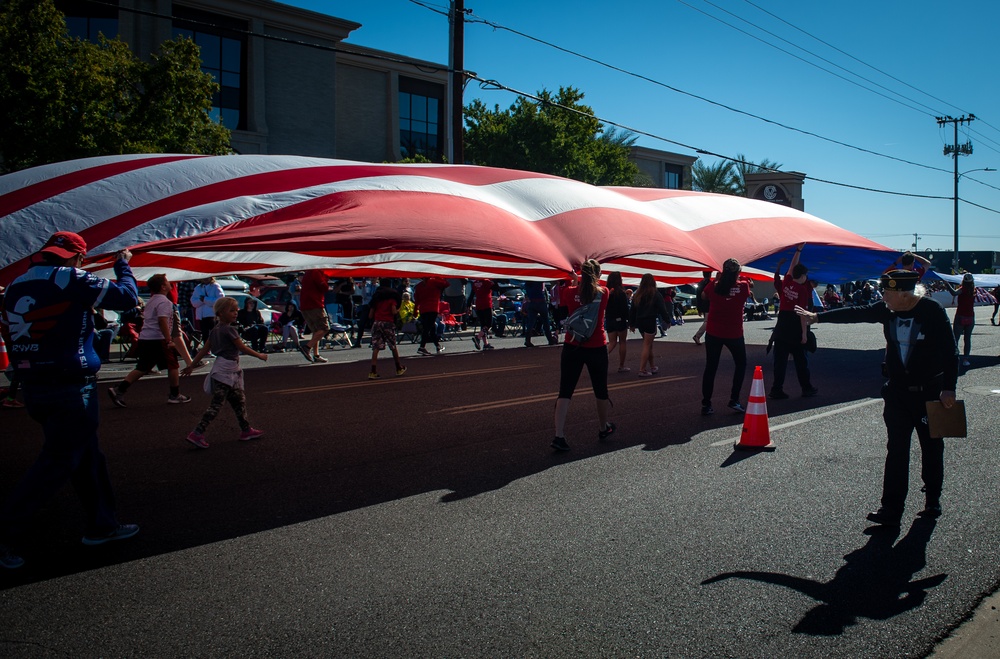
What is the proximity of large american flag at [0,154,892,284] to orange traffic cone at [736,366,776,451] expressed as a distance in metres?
2.66

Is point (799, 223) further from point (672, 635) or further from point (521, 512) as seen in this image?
point (672, 635)

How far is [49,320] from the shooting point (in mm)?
4332

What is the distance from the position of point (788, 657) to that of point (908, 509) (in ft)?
8.80

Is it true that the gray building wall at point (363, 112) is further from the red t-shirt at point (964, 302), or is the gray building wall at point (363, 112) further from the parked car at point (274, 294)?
the red t-shirt at point (964, 302)

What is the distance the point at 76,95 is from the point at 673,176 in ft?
185

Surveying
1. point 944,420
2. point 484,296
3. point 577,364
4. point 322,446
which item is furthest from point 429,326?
point 944,420

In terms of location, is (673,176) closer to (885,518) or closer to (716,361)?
(716,361)

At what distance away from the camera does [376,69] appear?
41969 mm

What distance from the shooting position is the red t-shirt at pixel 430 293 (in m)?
16.5

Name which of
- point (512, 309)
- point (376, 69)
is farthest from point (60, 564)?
point (376, 69)

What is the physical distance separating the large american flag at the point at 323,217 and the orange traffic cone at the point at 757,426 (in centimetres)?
266

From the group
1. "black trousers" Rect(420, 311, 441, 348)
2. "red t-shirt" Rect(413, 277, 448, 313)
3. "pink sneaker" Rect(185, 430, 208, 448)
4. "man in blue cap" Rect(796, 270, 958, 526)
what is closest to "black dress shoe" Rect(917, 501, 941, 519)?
"man in blue cap" Rect(796, 270, 958, 526)

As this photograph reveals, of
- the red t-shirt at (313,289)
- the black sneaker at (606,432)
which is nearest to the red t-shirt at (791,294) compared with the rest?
the black sneaker at (606,432)

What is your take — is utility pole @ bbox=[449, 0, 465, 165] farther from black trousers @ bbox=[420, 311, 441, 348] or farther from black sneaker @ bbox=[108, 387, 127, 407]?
black sneaker @ bbox=[108, 387, 127, 407]
